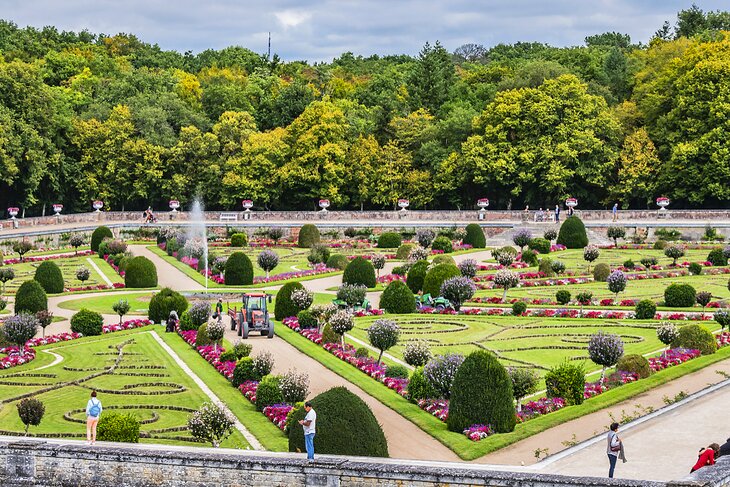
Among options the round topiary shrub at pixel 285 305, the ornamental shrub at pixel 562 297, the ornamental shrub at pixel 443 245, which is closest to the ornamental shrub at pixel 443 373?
the round topiary shrub at pixel 285 305

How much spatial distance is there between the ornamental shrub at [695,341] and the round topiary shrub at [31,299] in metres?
25.0

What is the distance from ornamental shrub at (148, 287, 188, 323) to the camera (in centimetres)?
5387

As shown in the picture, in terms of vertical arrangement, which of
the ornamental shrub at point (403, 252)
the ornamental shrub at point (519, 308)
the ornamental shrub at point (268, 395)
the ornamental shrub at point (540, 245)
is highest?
the ornamental shrub at point (540, 245)

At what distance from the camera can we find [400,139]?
337 ft

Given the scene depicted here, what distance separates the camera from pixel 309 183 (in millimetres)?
100125

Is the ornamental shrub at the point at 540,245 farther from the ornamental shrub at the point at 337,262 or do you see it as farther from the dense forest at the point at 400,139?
the dense forest at the point at 400,139

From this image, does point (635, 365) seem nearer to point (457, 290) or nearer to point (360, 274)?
point (457, 290)

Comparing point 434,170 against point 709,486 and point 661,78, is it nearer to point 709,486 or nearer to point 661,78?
point 661,78

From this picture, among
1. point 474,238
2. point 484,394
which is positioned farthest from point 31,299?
point 474,238

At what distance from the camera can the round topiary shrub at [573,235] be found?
80062mm

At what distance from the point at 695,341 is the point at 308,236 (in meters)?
44.3

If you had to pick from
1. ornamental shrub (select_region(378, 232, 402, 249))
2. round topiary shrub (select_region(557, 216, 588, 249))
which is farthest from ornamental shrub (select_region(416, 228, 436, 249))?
round topiary shrub (select_region(557, 216, 588, 249))

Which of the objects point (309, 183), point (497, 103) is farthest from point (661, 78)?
point (309, 183)

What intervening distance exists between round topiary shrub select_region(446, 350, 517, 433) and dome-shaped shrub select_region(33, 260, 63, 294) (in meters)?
35.2
